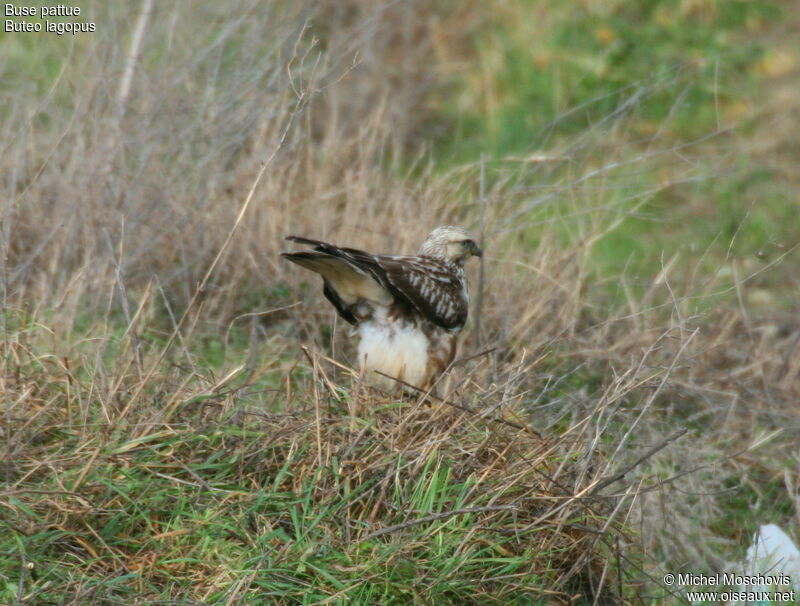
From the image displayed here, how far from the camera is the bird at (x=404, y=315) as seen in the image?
5.30 m

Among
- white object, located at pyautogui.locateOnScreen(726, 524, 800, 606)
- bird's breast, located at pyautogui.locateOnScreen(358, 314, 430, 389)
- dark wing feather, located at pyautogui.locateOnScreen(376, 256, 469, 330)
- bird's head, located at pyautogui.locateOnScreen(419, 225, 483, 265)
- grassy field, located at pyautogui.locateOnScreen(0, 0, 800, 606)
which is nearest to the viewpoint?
grassy field, located at pyautogui.locateOnScreen(0, 0, 800, 606)

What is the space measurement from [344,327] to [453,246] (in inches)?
38.4

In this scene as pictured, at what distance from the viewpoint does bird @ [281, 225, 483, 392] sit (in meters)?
5.30

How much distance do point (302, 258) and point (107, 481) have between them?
4.16 ft

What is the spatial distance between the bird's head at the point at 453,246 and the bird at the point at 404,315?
14 centimetres

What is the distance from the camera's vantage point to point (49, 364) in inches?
192

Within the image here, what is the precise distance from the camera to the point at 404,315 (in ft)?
18.2

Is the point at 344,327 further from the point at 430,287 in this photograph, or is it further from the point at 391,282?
the point at 391,282

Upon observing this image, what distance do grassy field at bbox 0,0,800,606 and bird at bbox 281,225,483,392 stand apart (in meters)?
0.19

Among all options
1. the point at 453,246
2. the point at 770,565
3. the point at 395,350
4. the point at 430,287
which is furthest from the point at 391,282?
the point at 770,565

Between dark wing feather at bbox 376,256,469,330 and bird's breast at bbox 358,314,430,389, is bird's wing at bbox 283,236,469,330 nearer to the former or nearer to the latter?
dark wing feather at bbox 376,256,469,330

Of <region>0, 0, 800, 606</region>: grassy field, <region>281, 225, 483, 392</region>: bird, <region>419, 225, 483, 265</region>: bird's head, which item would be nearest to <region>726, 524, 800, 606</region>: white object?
<region>0, 0, 800, 606</region>: grassy field

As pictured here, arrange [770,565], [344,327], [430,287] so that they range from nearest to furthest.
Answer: [770,565] < [430,287] < [344,327]

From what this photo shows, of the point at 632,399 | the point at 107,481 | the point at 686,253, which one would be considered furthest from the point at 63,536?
the point at 686,253
